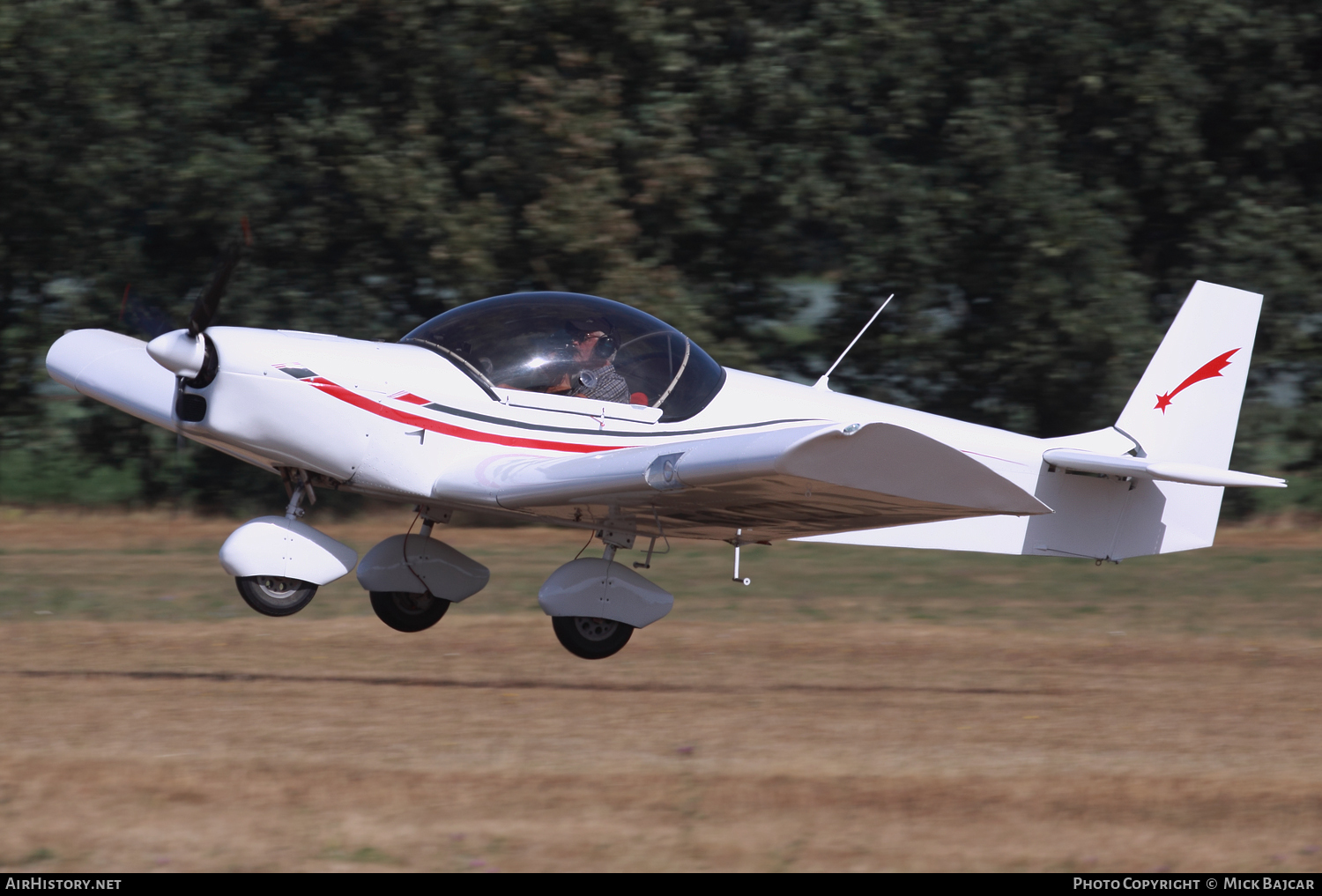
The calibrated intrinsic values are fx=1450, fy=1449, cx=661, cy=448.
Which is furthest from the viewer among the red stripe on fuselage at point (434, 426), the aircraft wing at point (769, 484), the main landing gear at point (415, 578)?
the main landing gear at point (415, 578)

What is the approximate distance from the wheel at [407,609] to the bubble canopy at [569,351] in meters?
1.67

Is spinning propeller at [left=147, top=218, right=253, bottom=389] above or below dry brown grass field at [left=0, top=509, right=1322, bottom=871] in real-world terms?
above

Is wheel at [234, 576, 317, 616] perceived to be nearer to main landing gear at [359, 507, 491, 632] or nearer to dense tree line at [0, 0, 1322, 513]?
main landing gear at [359, 507, 491, 632]

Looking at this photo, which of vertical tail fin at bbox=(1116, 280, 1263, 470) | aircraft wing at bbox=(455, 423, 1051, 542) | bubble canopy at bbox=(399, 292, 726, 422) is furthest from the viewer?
vertical tail fin at bbox=(1116, 280, 1263, 470)

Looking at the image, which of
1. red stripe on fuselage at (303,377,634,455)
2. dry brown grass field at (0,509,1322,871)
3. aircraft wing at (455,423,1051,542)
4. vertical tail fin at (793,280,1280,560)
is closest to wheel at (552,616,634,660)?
dry brown grass field at (0,509,1322,871)

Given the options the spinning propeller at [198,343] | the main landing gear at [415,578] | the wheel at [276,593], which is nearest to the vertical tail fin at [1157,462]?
the main landing gear at [415,578]

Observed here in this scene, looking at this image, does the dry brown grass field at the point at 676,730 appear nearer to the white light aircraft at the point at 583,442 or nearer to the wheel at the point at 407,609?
the wheel at the point at 407,609

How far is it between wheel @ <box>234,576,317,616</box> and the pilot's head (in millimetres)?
1900

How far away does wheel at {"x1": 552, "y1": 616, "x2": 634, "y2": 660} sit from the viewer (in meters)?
8.23

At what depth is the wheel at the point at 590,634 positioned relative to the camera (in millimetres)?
8234

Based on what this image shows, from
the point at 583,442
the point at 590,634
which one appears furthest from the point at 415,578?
the point at 583,442

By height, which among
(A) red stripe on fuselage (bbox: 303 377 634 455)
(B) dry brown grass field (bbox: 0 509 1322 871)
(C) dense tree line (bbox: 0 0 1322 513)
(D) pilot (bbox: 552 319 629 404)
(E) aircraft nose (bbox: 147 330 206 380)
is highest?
(C) dense tree line (bbox: 0 0 1322 513)

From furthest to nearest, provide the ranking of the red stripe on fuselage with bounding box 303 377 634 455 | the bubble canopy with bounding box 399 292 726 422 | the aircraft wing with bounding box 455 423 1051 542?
the bubble canopy with bounding box 399 292 726 422 < the red stripe on fuselage with bounding box 303 377 634 455 < the aircraft wing with bounding box 455 423 1051 542

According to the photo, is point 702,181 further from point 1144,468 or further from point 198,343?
point 198,343
